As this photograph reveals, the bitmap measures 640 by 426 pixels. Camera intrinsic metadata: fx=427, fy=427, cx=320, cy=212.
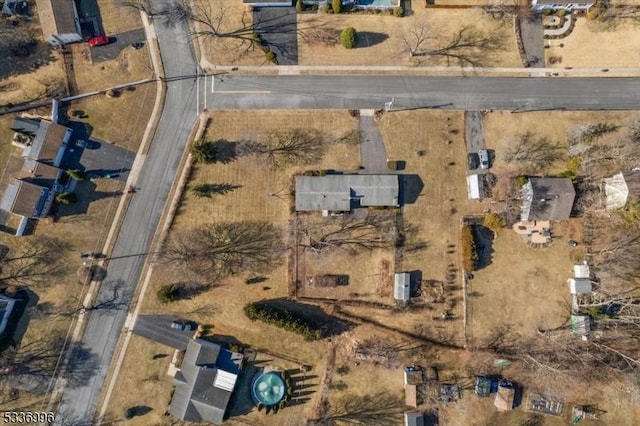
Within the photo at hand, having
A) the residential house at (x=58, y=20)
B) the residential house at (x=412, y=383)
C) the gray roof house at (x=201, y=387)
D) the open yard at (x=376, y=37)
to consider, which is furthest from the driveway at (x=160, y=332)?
the residential house at (x=58, y=20)

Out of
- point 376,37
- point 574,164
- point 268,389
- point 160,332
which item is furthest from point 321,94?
point 268,389

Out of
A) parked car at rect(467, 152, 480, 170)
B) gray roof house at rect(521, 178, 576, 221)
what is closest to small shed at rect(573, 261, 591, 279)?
gray roof house at rect(521, 178, 576, 221)

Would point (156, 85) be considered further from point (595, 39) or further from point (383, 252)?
point (595, 39)

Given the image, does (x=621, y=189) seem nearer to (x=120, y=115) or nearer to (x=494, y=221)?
(x=494, y=221)

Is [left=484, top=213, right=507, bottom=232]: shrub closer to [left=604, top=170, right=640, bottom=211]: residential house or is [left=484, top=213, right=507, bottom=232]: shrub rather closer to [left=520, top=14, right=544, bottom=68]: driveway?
[left=604, top=170, right=640, bottom=211]: residential house

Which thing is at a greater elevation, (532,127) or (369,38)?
(369,38)

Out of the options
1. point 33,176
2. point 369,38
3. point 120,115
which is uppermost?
point 369,38
